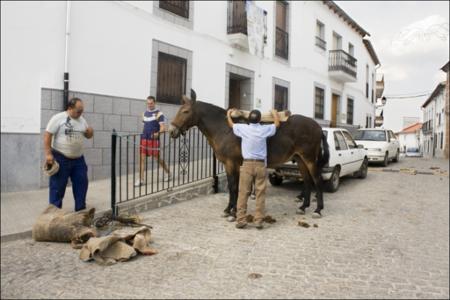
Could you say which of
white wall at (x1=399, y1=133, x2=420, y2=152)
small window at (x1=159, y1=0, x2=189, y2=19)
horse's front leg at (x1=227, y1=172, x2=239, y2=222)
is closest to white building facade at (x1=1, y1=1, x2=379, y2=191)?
small window at (x1=159, y1=0, x2=189, y2=19)

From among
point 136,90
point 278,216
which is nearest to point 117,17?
point 136,90

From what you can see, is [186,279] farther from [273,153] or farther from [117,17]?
[117,17]

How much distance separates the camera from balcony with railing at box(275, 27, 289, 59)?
15.0 m

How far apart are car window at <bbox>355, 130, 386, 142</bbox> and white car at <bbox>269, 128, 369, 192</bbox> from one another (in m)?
5.01

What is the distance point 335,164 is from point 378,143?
687 cm

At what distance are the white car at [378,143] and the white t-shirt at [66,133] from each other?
11.5m

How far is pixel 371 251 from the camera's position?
461cm

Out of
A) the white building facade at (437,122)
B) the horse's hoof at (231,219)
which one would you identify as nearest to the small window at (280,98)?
the horse's hoof at (231,219)

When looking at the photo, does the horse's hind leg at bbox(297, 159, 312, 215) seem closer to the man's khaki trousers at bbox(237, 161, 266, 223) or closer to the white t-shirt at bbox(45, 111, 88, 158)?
the man's khaki trousers at bbox(237, 161, 266, 223)

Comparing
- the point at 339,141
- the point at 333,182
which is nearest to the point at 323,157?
the point at 333,182

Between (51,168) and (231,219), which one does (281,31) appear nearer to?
(231,219)

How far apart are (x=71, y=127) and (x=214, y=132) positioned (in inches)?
86.1

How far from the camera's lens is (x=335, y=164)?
830 centimetres

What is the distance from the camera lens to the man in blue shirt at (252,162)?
5.41 m
